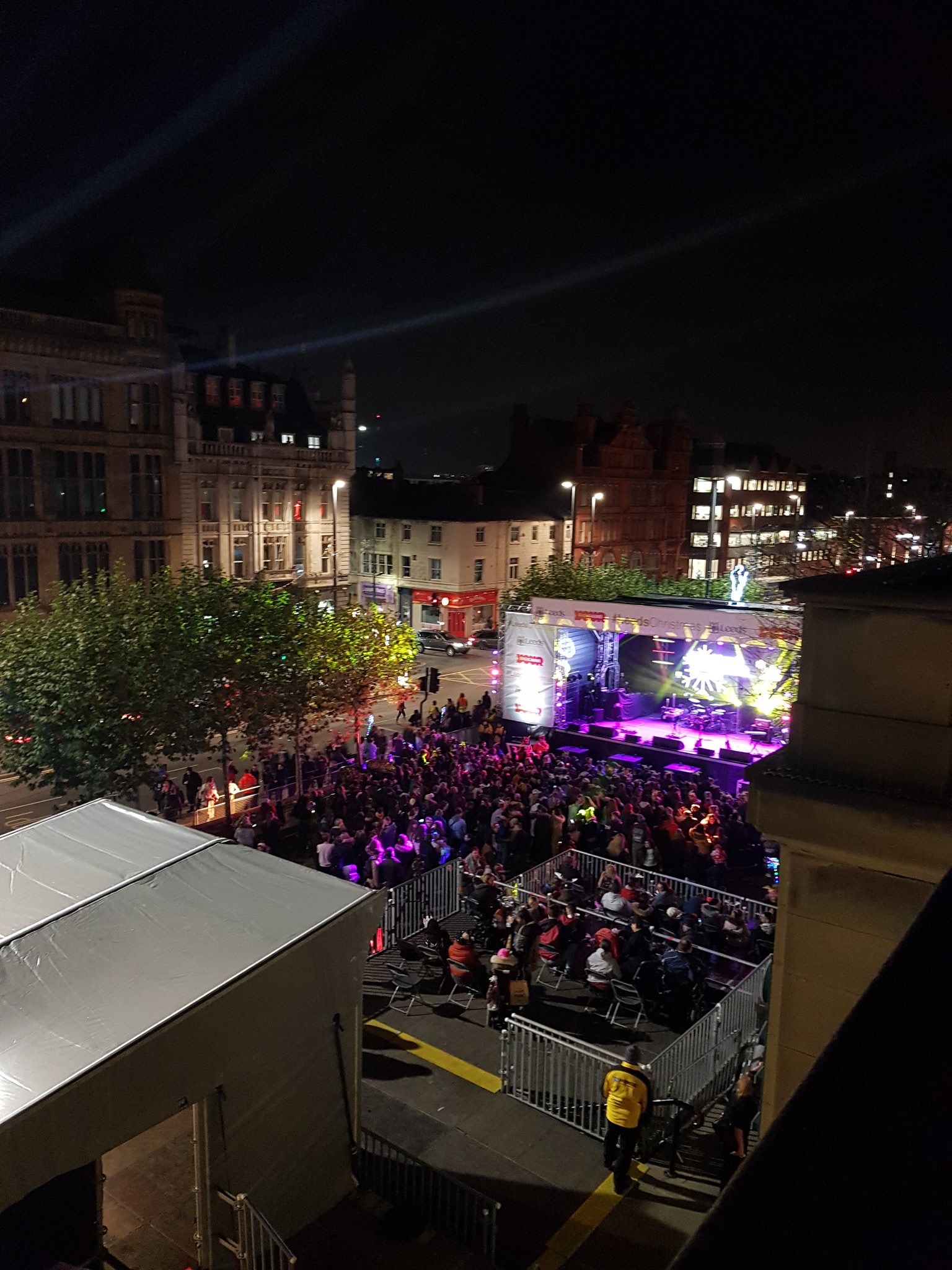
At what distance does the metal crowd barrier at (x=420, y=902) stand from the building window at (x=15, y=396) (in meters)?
30.6

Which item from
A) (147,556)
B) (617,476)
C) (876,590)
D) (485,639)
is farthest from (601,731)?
(617,476)

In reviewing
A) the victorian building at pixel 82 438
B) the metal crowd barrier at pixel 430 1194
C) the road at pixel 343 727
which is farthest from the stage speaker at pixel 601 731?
the victorian building at pixel 82 438

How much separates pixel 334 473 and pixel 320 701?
30853mm

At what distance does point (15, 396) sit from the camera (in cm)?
3694

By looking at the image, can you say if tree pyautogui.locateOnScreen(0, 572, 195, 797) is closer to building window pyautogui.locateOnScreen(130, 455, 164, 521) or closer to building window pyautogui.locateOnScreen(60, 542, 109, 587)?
building window pyautogui.locateOnScreen(60, 542, 109, 587)

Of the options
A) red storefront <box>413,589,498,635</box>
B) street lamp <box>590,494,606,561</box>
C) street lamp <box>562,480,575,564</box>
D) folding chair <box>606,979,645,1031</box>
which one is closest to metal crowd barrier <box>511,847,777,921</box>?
folding chair <box>606,979,645,1031</box>

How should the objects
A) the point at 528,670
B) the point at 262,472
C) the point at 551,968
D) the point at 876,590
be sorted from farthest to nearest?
the point at 262,472
the point at 528,670
the point at 551,968
the point at 876,590

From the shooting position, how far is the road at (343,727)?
2320 centimetres

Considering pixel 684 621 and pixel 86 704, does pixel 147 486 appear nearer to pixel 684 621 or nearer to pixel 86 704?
pixel 86 704

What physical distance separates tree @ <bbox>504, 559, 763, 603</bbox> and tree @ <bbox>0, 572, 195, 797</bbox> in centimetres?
2187

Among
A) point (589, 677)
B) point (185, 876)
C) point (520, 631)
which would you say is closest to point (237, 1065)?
point (185, 876)

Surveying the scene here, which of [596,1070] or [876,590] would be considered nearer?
[876,590]

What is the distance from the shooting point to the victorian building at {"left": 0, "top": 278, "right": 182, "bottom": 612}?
3703cm

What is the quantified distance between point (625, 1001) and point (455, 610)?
143 feet
